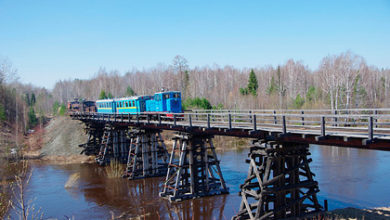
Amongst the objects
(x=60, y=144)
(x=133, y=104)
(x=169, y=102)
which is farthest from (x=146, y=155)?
(x=60, y=144)

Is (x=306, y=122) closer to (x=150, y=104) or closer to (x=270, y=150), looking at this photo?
(x=270, y=150)

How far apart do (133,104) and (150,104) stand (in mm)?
2982

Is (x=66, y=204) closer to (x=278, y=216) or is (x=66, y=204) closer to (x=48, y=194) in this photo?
(x=48, y=194)

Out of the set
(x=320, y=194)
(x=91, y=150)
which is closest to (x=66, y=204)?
(x=320, y=194)

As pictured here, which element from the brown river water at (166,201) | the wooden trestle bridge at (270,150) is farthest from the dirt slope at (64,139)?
the wooden trestle bridge at (270,150)

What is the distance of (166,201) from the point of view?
1942 centimetres

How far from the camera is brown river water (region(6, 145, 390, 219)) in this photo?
17734mm

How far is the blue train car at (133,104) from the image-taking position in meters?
29.3

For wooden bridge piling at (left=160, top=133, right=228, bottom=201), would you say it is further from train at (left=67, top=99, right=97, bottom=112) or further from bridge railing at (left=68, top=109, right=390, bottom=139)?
train at (left=67, top=99, right=97, bottom=112)

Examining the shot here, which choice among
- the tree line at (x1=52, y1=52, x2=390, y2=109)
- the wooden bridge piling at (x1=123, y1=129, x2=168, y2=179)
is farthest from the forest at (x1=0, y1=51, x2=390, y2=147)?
the wooden bridge piling at (x1=123, y1=129, x2=168, y2=179)

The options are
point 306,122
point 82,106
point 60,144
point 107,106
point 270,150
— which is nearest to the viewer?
point 270,150

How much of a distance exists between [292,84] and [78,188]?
5571 cm

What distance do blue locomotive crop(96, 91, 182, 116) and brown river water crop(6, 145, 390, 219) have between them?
595 centimetres

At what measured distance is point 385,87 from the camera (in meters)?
63.0
